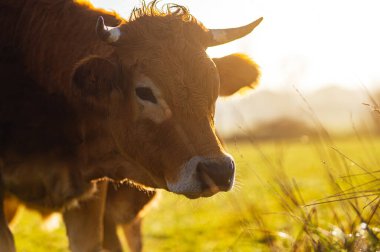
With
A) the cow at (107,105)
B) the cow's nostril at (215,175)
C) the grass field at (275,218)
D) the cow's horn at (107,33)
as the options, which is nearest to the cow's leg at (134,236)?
the grass field at (275,218)

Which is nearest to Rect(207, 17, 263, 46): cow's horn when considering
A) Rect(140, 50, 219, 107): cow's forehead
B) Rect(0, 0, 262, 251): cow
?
Rect(0, 0, 262, 251): cow

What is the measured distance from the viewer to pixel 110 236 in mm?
6234

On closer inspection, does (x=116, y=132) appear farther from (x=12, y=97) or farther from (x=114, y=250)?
(x=114, y=250)

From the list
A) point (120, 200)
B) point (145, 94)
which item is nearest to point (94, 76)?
point (145, 94)

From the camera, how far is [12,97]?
Result: 513 centimetres

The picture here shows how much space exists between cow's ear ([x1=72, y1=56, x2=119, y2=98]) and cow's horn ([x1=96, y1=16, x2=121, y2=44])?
6.3 inches

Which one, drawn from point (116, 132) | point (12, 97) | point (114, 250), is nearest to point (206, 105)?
point (116, 132)

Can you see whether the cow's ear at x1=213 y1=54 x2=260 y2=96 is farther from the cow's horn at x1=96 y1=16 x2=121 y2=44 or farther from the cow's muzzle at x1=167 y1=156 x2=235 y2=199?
the cow's muzzle at x1=167 y1=156 x2=235 y2=199

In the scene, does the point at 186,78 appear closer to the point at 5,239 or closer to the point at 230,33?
the point at 230,33

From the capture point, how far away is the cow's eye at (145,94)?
4504 mm

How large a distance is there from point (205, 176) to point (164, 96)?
2.39 ft

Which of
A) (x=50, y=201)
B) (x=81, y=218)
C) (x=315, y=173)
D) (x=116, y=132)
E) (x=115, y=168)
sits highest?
(x=116, y=132)

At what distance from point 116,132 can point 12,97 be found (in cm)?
98

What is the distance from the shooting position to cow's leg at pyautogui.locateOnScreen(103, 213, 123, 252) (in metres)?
6.22
